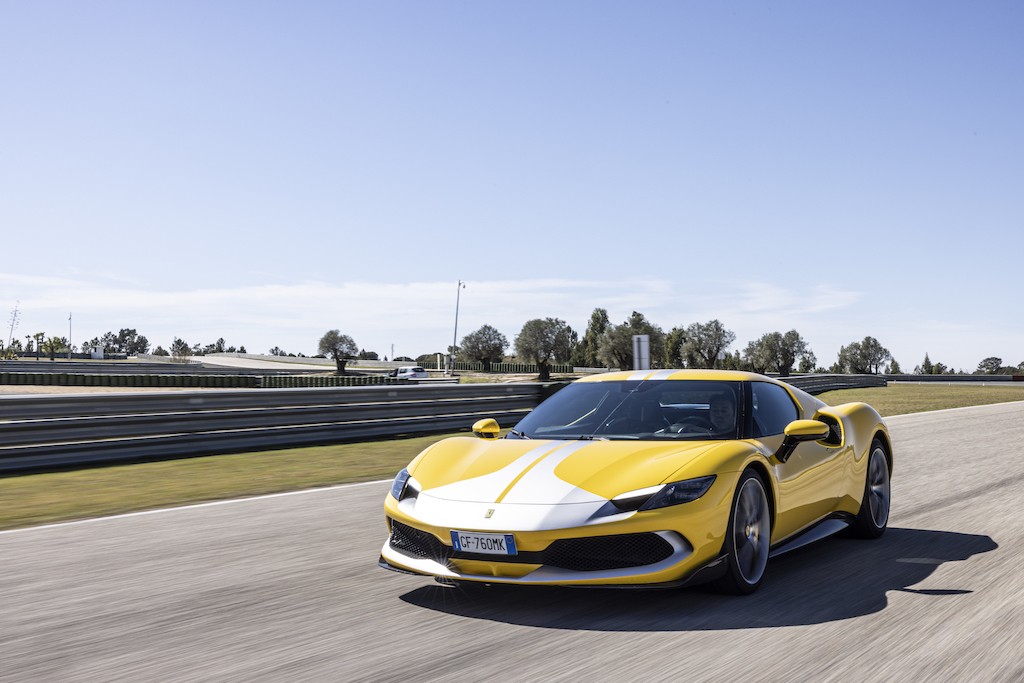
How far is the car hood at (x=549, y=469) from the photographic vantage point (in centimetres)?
479

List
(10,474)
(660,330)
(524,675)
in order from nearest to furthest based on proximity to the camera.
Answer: (524,675)
(10,474)
(660,330)

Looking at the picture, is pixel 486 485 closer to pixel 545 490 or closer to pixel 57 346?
pixel 545 490

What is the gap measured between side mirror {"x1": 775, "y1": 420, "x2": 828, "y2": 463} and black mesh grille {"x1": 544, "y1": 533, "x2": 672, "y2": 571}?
1.35 meters

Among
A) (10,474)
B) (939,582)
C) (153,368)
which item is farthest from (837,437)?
(153,368)

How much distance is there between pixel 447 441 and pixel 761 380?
6.91ft

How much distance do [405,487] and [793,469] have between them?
230cm

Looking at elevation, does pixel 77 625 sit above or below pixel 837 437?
below

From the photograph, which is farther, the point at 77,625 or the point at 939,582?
the point at 939,582

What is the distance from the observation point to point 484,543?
4668 millimetres

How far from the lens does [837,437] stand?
6605 mm

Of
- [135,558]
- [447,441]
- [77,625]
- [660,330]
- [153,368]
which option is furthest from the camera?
[660,330]

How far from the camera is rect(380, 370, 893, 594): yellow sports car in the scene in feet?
15.2

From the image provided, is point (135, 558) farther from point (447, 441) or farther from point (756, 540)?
point (756, 540)

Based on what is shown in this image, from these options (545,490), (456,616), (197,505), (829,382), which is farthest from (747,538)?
(829,382)
